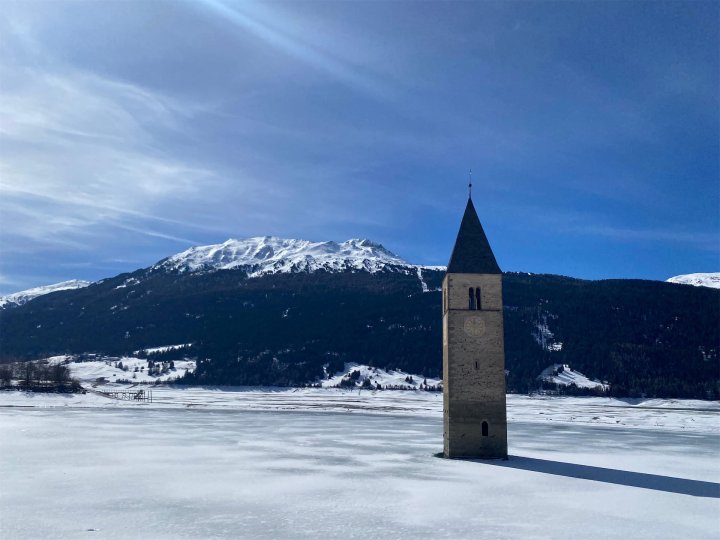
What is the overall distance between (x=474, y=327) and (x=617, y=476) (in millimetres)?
12645

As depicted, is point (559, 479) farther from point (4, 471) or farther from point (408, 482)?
point (4, 471)

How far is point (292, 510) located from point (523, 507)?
936cm

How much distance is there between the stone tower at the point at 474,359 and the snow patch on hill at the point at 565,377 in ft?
418

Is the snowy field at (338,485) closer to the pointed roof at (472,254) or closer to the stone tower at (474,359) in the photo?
the stone tower at (474,359)

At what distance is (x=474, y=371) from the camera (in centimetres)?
4181

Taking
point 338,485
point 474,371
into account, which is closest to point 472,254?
point 474,371

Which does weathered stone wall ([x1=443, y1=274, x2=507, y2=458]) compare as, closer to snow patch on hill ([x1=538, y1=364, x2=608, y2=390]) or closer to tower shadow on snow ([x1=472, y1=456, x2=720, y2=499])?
tower shadow on snow ([x1=472, y1=456, x2=720, y2=499])

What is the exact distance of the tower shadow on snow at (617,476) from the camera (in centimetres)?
3050

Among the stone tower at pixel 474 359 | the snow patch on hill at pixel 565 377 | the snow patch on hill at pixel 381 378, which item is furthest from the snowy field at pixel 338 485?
the snow patch on hill at pixel 381 378

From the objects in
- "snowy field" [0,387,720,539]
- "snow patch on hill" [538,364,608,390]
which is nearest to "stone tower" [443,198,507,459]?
"snowy field" [0,387,720,539]

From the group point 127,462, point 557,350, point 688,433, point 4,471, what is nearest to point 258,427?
point 127,462

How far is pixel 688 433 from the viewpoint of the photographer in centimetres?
6625

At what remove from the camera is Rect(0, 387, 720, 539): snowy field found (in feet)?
73.8

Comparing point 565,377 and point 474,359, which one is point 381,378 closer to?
point 565,377
